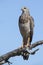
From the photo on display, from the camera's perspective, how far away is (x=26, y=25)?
9.17 metres

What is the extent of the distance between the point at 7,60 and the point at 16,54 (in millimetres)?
383

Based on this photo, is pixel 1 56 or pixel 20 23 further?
pixel 20 23

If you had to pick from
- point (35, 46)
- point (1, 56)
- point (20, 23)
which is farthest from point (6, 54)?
point (20, 23)

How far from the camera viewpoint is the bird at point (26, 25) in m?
9.18

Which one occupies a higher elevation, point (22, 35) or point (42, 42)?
point (42, 42)

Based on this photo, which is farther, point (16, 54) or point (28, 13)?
point (28, 13)

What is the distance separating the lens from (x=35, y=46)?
6.64 metres

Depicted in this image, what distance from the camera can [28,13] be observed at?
959cm

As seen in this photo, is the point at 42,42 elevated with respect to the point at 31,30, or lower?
elevated

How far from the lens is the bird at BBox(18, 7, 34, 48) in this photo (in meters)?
9.18

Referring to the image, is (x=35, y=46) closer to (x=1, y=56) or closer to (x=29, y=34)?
(x=1, y=56)

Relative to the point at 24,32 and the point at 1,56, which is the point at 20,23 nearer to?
the point at 24,32

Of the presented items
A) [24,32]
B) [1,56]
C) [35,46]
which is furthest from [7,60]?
[24,32]

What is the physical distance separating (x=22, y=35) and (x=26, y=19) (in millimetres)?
658
